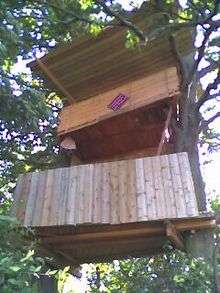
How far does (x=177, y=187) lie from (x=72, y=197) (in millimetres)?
1885

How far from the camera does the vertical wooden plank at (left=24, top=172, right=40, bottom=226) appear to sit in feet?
27.7

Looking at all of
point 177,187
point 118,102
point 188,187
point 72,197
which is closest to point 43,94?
point 118,102

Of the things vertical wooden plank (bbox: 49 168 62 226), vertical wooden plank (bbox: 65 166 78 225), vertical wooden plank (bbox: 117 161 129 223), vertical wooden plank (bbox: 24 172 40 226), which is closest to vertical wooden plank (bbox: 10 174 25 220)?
vertical wooden plank (bbox: 24 172 40 226)

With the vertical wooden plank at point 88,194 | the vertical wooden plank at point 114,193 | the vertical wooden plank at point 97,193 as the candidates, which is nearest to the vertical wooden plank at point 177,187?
the vertical wooden plank at point 114,193

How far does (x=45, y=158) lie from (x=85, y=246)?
4.03 metres

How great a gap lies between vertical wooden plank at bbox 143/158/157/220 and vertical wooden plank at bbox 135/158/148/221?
5 cm

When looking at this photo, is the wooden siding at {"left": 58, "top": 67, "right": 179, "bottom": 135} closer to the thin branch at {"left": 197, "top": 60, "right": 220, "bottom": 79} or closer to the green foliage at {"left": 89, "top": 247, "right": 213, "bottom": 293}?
the thin branch at {"left": 197, "top": 60, "right": 220, "bottom": 79}

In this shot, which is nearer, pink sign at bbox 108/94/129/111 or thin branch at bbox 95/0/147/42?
thin branch at bbox 95/0/147/42

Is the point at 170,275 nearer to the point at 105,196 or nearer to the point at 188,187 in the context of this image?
the point at 188,187

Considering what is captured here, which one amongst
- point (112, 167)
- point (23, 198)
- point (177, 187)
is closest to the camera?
point (177, 187)

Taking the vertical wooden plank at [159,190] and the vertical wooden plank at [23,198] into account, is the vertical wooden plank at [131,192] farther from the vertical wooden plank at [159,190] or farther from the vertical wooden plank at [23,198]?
the vertical wooden plank at [23,198]

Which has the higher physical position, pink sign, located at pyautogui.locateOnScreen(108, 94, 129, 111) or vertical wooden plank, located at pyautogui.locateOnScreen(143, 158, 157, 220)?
pink sign, located at pyautogui.locateOnScreen(108, 94, 129, 111)

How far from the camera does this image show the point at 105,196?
8.36m

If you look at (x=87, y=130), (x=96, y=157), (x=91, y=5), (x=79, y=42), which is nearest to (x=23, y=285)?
(x=91, y=5)
